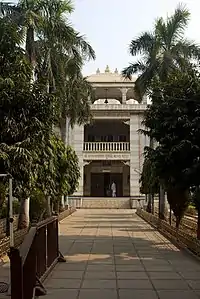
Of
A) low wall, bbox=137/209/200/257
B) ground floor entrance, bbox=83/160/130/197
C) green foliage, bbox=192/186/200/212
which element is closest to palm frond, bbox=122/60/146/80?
low wall, bbox=137/209/200/257

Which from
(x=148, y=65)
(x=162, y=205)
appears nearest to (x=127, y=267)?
(x=162, y=205)

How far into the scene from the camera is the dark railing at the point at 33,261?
5.71 m

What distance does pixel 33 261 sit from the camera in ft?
23.3

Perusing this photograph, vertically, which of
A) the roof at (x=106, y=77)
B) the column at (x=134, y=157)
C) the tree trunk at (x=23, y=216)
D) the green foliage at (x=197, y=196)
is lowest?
the tree trunk at (x=23, y=216)

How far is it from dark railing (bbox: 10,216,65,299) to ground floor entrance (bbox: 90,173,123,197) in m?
40.8

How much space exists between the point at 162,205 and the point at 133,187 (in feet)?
79.2

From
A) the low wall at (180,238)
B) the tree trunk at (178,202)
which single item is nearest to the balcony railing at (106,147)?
the low wall at (180,238)

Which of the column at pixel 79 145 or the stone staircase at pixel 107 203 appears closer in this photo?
the stone staircase at pixel 107 203

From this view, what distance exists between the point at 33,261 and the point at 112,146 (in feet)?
135

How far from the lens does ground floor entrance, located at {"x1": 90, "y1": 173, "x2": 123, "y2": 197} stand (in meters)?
51.8

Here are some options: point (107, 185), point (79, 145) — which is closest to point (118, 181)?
point (107, 185)

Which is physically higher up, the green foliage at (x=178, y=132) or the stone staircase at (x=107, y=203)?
the green foliage at (x=178, y=132)

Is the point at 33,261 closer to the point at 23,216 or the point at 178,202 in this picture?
the point at 178,202

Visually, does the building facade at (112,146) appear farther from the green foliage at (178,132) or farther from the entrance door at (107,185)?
the green foliage at (178,132)
